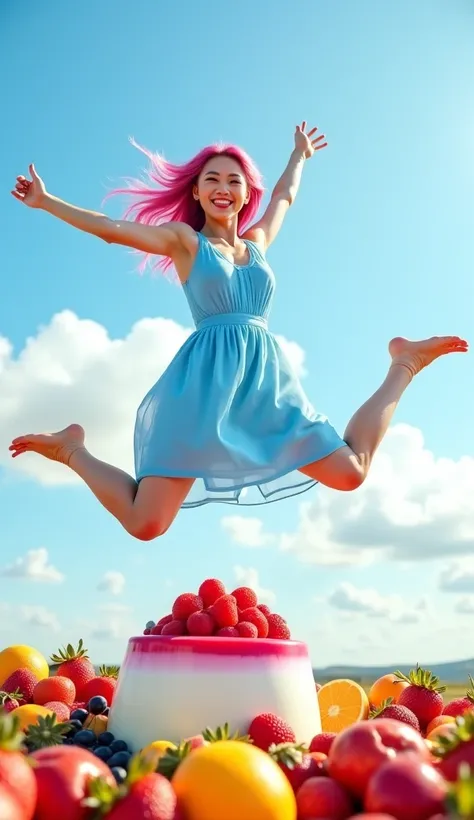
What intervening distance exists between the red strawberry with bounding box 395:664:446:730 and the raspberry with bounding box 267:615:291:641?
0.65 meters

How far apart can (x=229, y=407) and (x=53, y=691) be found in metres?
1.51

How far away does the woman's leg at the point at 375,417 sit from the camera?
371 centimetres

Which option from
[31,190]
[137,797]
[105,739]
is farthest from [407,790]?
[31,190]

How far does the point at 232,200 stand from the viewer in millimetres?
4398

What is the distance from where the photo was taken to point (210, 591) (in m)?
3.57

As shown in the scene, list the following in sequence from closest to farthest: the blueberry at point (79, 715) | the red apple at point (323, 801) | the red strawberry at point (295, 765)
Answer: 1. the red apple at point (323, 801)
2. the red strawberry at point (295, 765)
3. the blueberry at point (79, 715)

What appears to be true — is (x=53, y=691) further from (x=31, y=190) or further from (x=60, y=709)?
(x=31, y=190)

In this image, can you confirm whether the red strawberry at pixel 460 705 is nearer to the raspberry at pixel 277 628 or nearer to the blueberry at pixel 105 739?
the raspberry at pixel 277 628

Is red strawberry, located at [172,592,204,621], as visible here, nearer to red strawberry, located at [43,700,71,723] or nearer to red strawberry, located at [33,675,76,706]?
red strawberry, located at [43,700,71,723]

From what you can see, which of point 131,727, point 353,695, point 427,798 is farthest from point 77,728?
point 427,798

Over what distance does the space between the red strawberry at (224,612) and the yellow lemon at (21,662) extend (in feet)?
5.16

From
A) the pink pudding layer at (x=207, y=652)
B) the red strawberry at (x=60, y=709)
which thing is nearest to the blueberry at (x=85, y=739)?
the pink pudding layer at (x=207, y=652)

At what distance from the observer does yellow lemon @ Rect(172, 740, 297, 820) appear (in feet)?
6.03

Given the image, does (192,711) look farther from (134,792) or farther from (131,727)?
(134,792)
